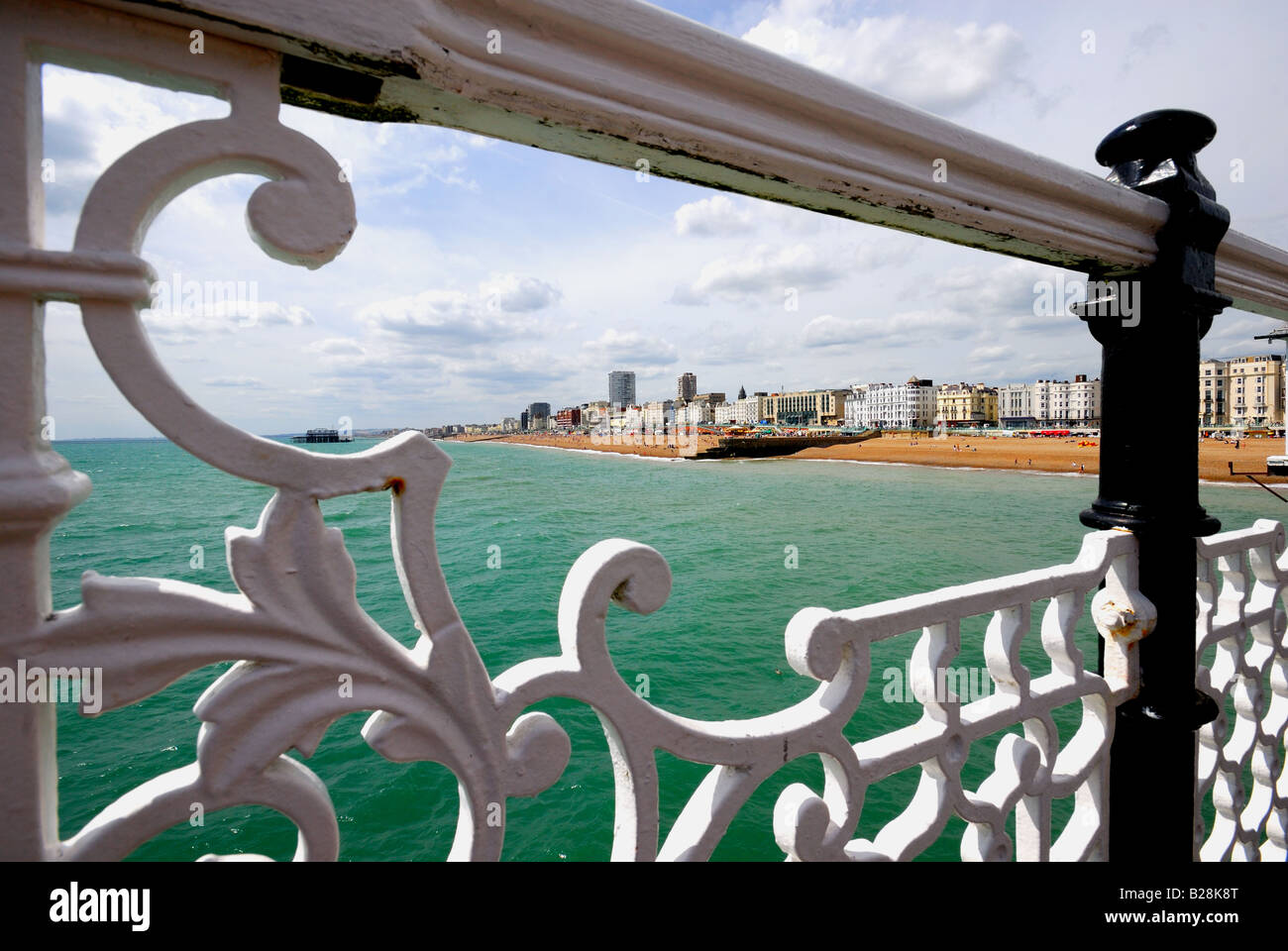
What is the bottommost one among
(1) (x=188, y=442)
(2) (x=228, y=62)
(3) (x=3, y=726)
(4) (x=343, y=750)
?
(4) (x=343, y=750)

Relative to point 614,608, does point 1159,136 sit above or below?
above

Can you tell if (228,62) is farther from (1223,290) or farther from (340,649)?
(1223,290)

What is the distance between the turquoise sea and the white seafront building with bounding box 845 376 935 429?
5754 cm

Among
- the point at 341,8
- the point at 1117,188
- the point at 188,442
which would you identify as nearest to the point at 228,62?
the point at 341,8

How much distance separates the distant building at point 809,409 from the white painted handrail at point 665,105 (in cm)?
11367

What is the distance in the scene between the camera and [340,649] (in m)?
0.82

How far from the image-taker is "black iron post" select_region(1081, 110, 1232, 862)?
73.5 inches

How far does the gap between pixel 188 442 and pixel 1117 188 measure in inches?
90.2

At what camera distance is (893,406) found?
10806 centimetres

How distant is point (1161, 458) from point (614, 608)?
15805mm

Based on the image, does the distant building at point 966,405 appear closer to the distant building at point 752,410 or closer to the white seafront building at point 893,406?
the white seafront building at point 893,406

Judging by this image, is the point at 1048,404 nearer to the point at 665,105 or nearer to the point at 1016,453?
the point at 1016,453

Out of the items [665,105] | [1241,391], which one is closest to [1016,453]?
[1241,391]

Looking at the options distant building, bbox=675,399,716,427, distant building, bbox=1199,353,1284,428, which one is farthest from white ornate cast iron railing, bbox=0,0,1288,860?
distant building, bbox=675,399,716,427
